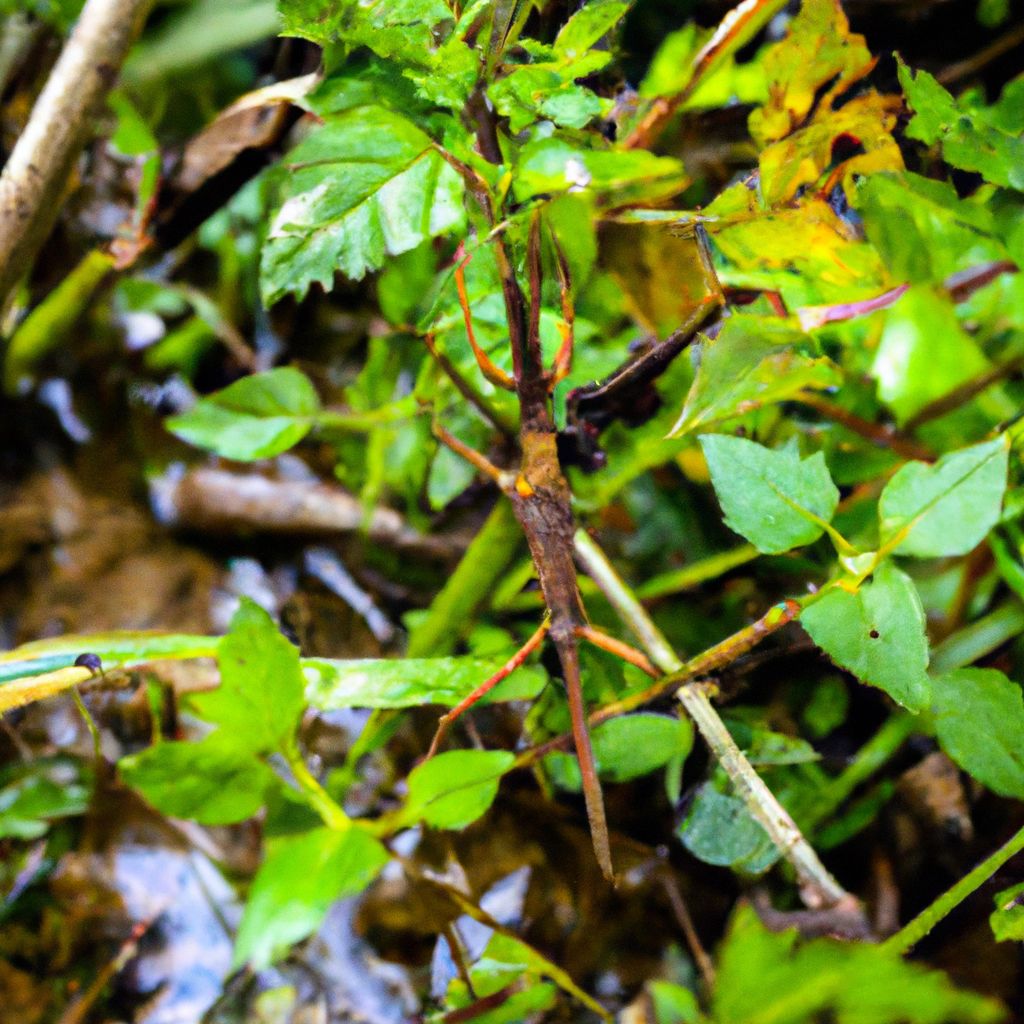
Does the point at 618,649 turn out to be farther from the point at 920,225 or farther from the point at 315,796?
the point at 920,225

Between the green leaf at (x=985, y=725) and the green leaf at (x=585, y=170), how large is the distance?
434 mm

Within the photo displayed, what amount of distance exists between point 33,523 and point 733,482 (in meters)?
0.96

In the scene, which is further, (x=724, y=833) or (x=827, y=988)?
(x=724, y=833)

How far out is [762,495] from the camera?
0.58 meters

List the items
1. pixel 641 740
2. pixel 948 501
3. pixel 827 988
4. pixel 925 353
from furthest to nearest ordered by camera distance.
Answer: pixel 925 353, pixel 641 740, pixel 948 501, pixel 827 988

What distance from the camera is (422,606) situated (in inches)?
38.8

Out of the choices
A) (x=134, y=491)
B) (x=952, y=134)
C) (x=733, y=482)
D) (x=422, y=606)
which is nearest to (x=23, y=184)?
(x=134, y=491)

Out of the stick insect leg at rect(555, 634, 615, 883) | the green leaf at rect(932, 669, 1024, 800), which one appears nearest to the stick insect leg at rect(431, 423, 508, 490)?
the stick insect leg at rect(555, 634, 615, 883)

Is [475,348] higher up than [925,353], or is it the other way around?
[475,348]

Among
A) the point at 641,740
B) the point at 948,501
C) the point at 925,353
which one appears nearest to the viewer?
the point at 948,501

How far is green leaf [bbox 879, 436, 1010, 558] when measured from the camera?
0.54 meters

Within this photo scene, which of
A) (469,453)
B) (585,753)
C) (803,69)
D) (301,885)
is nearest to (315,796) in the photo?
(301,885)

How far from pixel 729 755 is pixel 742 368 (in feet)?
1.03

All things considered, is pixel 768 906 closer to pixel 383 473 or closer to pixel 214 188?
pixel 383 473
